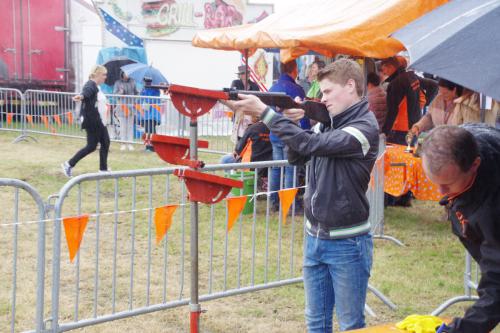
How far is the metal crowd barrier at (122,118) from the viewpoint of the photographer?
15.4 m

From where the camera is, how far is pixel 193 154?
316cm

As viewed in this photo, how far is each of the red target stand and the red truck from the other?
675 inches

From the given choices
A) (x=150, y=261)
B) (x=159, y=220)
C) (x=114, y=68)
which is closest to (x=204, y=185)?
(x=159, y=220)

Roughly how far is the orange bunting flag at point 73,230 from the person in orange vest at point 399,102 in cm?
566

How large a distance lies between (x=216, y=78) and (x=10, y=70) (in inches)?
241

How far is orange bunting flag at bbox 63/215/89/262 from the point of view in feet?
13.7

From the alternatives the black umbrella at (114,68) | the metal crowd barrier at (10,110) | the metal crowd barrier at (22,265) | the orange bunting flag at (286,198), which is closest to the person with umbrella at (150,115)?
the black umbrella at (114,68)

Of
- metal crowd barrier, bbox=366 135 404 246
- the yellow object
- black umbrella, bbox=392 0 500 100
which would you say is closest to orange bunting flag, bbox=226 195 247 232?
metal crowd barrier, bbox=366 135 404 246

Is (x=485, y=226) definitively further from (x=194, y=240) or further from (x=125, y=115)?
(x=125, y=115)

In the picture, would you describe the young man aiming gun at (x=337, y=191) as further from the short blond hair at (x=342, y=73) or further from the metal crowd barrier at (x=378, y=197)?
the metal crowd barrier at (x=378, y=197)

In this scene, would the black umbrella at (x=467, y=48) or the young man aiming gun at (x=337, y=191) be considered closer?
the black umbrella at (x=467, y=48)

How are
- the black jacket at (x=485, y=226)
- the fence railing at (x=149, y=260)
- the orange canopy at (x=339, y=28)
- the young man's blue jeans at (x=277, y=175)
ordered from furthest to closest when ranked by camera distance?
the orange canopy at (x=339, y=28), the young man's blue jeans at (x=277, y=175), the fence railing at (x=149, y=260), the black jacket at (x=485, y=226)

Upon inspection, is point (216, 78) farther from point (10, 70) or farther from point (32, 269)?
point (32, 269)

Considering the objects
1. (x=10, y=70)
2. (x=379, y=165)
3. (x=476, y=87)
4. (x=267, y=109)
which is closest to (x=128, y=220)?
(x=379, y=165)
